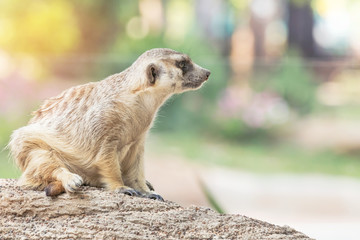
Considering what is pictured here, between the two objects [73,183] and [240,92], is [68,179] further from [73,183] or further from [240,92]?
[240,92]

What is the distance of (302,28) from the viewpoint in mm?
7992

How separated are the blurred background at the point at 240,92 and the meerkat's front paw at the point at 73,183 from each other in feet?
9.04

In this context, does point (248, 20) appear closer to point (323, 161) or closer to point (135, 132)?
point (323, 161)

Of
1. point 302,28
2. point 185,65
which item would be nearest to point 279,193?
point 302,28

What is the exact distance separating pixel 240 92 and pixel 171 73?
4.47m

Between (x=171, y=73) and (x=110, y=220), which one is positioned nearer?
(x=110, y=220)

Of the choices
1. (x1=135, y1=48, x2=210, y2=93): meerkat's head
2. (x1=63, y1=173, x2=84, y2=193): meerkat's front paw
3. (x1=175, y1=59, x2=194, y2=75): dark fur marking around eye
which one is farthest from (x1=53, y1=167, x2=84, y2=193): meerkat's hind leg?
(x1=175, y1=59, x2=194, y2=75): dark fur marking around eye

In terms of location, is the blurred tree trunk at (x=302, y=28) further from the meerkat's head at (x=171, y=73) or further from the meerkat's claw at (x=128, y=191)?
the meerkat's claw at (x=128, y=191)

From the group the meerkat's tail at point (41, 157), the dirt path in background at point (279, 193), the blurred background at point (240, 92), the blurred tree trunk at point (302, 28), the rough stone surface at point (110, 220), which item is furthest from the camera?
the blurred tree trunk at point (302, 28)

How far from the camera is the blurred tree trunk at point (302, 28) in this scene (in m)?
7.95

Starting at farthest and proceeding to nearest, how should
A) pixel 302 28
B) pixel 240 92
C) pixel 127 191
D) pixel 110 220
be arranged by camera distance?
pixel 302 28
pixel 240 92
pixel 127 191
pixel 110 220

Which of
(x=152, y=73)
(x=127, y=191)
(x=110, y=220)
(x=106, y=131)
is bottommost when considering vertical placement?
(x=110, y=220)

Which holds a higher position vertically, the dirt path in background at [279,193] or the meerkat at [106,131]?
the dirt path in background at [279,193]

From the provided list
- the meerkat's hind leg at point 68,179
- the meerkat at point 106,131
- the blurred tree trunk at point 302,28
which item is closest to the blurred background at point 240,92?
the blurred tree trunk at point 302,28
